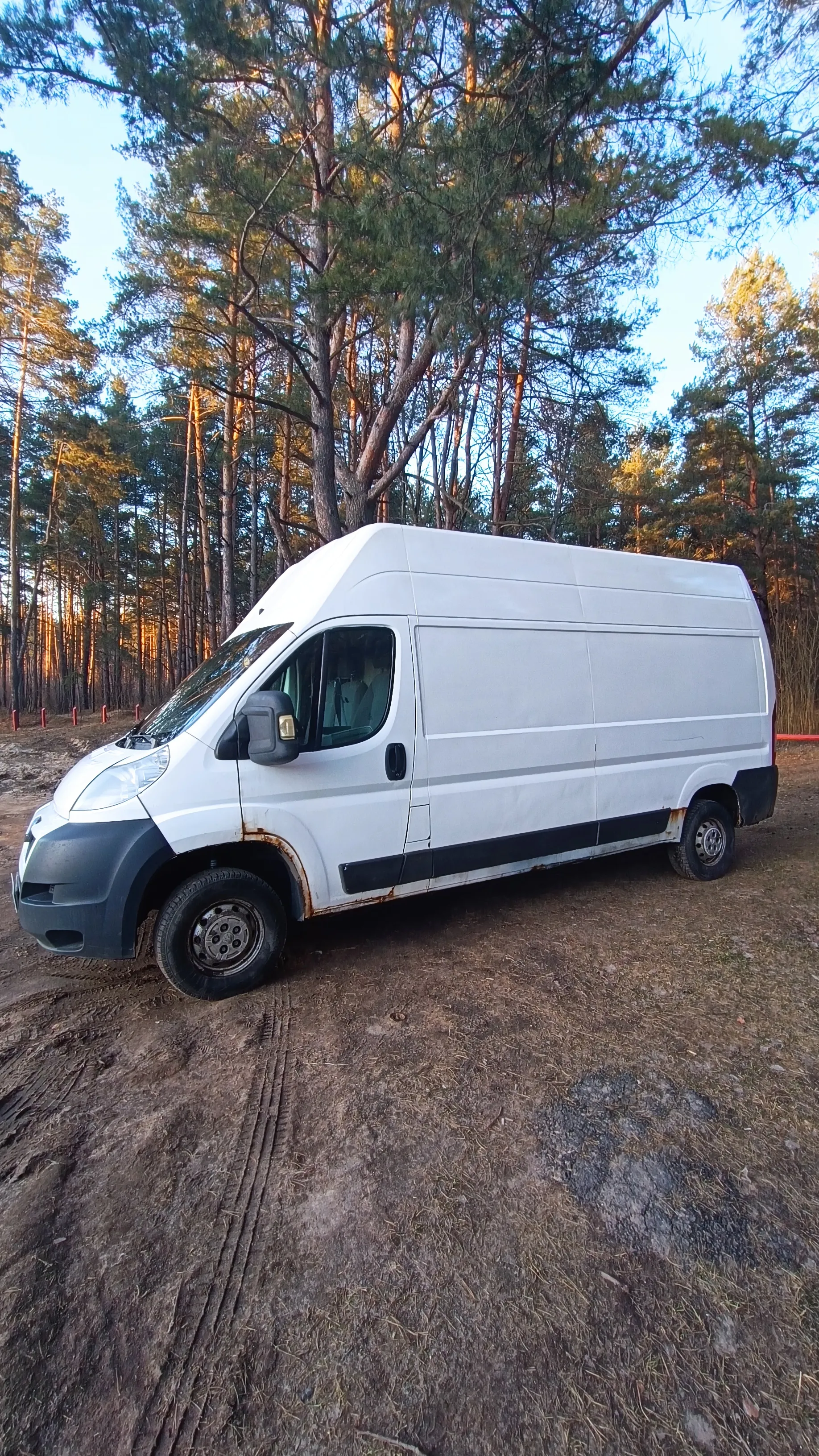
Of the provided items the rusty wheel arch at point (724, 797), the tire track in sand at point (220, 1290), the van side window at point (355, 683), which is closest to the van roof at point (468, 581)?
the van side window at point (355, 683)

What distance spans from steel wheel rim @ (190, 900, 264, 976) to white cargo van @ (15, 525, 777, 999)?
0.01 m

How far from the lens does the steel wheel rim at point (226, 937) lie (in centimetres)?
354

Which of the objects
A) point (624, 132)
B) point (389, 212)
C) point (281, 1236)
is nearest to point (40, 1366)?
point (281, 1236)

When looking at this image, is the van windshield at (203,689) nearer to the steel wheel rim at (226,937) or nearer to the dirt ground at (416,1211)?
the steel wheel rim at (226,937)

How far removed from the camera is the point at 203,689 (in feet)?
13.3

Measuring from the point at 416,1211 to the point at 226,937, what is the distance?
5.94 ft

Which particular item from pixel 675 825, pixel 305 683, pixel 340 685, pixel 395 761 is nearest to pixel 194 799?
pixel 305 683

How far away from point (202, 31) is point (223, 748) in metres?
7.04

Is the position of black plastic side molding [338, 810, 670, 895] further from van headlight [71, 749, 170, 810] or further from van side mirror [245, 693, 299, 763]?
van headlight [71, 749, 170, 810]

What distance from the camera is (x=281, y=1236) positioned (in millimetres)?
2090

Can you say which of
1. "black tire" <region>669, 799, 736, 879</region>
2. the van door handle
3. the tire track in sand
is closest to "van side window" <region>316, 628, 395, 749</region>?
the van door handle

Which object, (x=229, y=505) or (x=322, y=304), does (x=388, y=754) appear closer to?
(x=322, y=304)

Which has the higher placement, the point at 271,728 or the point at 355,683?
the point at 355,683

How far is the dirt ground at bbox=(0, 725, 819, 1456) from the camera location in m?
1.59
